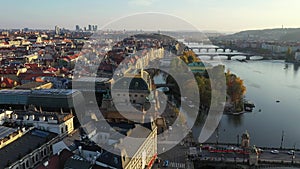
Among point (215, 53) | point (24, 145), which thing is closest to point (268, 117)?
point (24, 145)

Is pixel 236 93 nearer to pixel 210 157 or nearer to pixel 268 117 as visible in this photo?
pixel 268 117

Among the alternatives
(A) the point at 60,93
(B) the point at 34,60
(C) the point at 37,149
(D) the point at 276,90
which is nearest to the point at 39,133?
(C) the point at 37,149

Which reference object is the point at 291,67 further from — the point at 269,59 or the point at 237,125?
the point at 237,125

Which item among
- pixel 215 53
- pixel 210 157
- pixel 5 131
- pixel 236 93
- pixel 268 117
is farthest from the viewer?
pixel 215 53

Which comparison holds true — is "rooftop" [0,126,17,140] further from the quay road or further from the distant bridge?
the distant bridge

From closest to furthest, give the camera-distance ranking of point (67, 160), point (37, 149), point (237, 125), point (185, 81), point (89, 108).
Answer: point (67, 160) < point (37, 149) < point (89, 108) < point (237, 125) < point (185, 81)

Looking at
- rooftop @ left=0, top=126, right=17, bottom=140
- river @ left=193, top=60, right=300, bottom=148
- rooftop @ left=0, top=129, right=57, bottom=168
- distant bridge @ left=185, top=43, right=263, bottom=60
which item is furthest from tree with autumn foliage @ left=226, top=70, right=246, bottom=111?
distant bridge @ left=185, top=43, right=263, bottom=60

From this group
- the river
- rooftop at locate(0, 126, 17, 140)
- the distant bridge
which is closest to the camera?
rooftop at locate(0, 126, 17, 140)

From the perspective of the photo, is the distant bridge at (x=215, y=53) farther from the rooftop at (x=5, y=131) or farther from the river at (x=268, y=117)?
the rooftop at (x=5, y=131)
